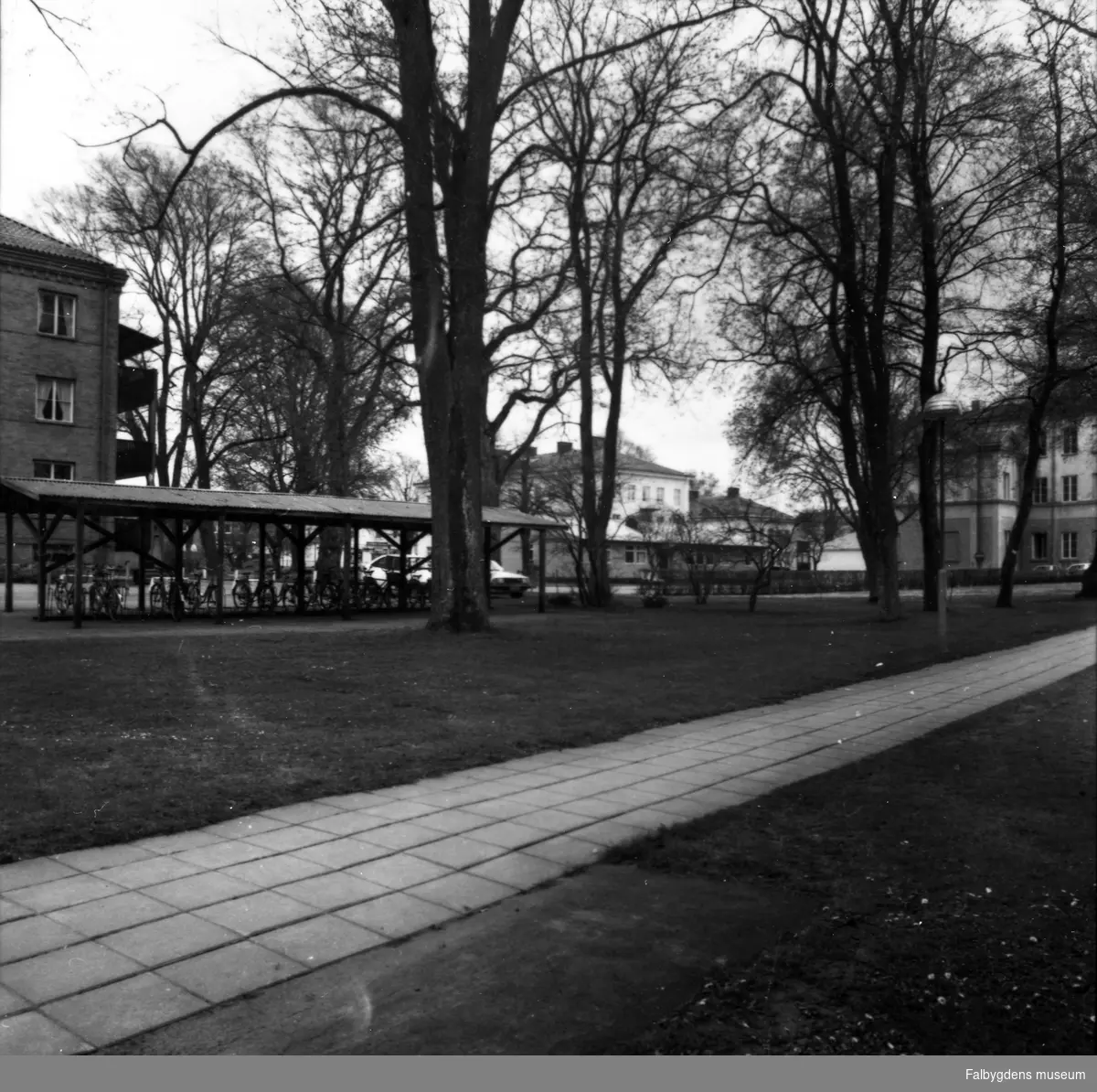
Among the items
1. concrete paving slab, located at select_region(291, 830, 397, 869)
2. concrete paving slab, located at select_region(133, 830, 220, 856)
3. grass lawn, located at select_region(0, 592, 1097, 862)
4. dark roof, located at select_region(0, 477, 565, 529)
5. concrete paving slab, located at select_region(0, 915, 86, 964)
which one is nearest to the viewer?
concrete paving slab, located at select_region(0, 915, 86, 964)

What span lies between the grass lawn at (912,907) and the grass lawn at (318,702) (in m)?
2.46

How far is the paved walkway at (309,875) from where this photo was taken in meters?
3.05

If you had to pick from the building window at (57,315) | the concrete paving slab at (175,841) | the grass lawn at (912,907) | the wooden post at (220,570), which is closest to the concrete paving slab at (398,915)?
the grass lawn at (912,907)

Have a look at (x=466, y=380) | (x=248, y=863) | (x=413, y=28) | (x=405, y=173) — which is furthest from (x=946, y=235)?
(x=248, y=863)

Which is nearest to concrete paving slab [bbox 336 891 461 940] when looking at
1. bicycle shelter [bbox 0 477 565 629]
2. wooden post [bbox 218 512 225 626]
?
wooden post [bbox 218 512 225 626]

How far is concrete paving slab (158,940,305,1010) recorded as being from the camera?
3.05 m

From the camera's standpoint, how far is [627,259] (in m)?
19.9

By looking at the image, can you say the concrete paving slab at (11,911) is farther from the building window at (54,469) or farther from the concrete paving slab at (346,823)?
the building window at (54,469)

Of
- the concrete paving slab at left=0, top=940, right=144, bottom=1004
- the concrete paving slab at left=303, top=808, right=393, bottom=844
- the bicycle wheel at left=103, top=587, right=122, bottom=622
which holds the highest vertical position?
the bicycle wheel at left=103, top=587, right=122, bottom=622

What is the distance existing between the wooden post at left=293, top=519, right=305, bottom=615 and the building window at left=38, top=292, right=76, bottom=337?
352 inches

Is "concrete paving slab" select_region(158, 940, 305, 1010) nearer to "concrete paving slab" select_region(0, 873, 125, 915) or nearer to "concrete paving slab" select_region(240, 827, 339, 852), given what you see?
"concrete paving slab" select_region(0, 873, 125, 915)

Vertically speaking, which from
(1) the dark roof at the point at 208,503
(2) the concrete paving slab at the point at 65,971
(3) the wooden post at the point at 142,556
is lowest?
(2) the concrete paving slab at the point at 65,971

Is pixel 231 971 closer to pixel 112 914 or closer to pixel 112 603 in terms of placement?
pixel 112 914
